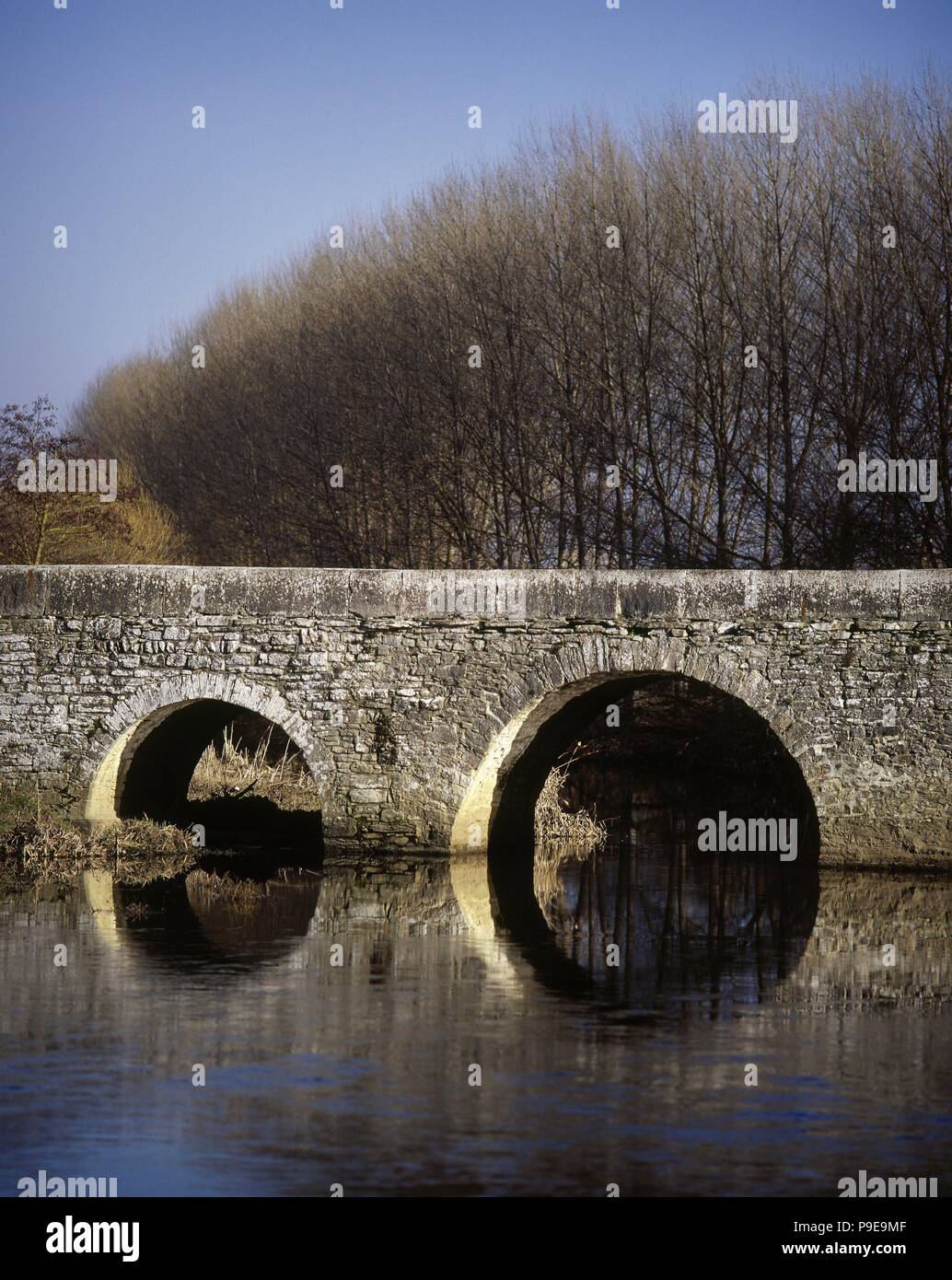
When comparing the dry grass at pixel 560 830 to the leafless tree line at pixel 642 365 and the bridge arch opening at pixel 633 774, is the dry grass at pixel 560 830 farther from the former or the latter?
the leafless tree line at pixel 642 365

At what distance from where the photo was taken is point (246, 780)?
19516 millimetres

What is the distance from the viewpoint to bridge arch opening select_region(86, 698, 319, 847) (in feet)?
50.2

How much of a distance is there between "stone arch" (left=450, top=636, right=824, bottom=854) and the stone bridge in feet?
0.06

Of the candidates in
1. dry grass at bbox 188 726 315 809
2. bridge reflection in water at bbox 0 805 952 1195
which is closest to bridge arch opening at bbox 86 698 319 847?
dry grass at bbox 188 726 315 809

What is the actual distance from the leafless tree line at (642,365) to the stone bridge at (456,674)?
6923 mm

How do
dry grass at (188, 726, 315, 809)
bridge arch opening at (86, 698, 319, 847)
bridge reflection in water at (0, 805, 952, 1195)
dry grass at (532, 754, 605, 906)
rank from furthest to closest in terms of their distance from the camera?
1. dry grass at (188, 726, 315, 809)
2. dry grass at (532, 754, 605, 906)
3. bridge arch opening at (86, 698, 319, 847)
4. bridge reflection in water at (0, 805, 952, 1195)

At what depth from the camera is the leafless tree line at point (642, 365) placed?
20859mm

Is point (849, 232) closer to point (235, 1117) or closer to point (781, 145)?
point (781, 145)

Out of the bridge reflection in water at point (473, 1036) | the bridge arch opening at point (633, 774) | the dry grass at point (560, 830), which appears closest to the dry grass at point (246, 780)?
the dry grass at point (560, 830)

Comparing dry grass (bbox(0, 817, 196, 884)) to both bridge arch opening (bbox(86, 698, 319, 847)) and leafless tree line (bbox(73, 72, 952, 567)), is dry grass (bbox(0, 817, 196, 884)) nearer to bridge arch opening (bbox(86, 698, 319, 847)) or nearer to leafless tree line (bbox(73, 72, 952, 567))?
bridge arch opening (bbox(86, 698, 319, 847))

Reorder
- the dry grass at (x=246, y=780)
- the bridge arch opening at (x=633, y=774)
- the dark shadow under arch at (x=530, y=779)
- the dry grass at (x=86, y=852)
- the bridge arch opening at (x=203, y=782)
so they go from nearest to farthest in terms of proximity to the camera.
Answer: the dry grass at (x=86, y=852)
the dark shadow under arch at (x=530, y=779)
the bridge arch opening at (x=633, y=774)
the bridge arch opening at (x=203, y=782)
the dry grass at (x=246, y=780)

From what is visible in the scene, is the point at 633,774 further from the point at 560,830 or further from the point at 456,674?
the point at 456,674

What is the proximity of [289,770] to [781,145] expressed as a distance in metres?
11.1
